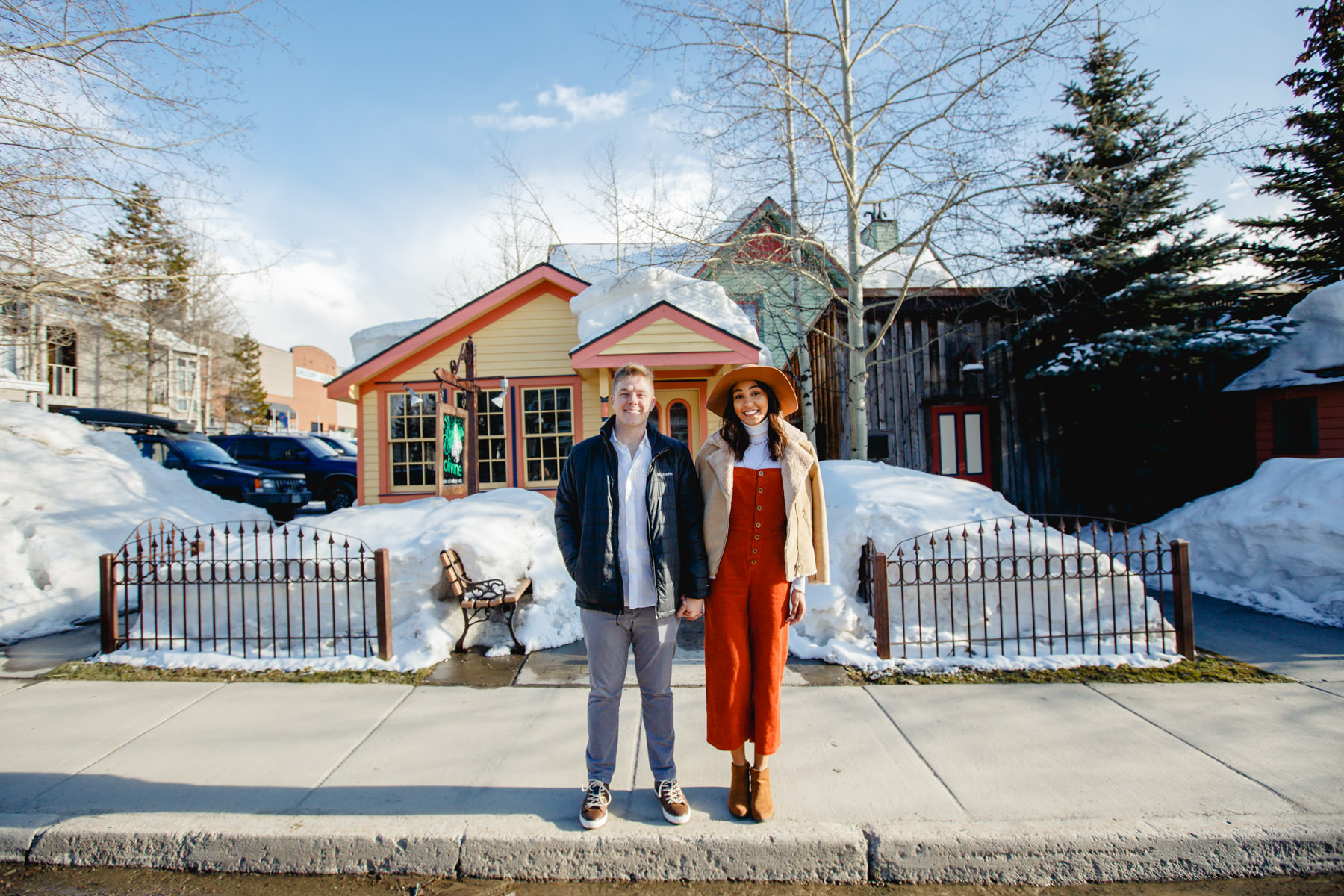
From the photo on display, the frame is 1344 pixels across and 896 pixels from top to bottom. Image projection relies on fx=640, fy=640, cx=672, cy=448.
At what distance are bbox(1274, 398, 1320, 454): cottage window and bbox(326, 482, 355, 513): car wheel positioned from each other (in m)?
17.2

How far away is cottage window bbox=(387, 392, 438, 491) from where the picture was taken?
1068cm

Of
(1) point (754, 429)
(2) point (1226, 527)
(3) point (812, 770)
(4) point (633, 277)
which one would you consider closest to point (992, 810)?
(3) point (812, 770)

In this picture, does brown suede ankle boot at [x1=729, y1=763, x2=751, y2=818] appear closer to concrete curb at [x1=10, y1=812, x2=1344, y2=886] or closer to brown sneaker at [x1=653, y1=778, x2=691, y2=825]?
concrete curb at [x1=10, y1=812, x2=1344, y2=886]

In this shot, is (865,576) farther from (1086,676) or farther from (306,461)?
(306,461)

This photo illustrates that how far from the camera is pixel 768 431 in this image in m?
3.05

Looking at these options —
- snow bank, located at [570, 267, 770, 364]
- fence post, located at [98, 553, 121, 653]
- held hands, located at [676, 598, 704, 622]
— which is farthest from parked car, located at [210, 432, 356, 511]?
held hands, located at [676, 598, 704, 622]

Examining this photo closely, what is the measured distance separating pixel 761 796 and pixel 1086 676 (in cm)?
317

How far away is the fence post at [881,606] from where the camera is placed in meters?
4.88

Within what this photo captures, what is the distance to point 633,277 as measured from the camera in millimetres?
10117

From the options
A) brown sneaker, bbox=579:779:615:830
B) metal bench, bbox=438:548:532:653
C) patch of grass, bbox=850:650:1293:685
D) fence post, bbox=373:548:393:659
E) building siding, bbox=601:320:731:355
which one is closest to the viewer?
brown sneaker, bbox=579:779:615:830

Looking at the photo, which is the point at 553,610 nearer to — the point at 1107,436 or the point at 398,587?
the point at 398,587

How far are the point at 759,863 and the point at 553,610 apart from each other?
3503 mm

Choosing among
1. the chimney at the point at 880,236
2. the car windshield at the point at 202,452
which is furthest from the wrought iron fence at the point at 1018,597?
the chimney at the point at 880,236

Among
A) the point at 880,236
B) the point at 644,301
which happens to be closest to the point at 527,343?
the point at 644,301
